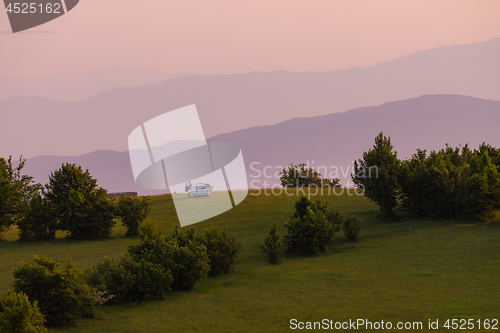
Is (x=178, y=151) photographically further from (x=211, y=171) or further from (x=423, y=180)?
(x=423, y=180)

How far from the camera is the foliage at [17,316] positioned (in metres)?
9.45

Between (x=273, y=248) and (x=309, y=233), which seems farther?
(x=309, y=233)

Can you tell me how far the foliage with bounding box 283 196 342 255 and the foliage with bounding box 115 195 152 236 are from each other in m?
12.0

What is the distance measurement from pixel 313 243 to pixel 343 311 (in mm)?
10031

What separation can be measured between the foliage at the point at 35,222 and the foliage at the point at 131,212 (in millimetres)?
4519

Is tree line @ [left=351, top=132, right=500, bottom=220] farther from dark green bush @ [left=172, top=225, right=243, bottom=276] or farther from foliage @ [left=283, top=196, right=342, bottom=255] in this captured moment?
dark green bush @ [left=172, top=225, right=243, bottom=276]

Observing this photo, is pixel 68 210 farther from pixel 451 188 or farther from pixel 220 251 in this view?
pixel 451 188

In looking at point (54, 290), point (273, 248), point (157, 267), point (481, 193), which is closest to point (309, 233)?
point (273, 248)

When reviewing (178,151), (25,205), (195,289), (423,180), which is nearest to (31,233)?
(25,205)

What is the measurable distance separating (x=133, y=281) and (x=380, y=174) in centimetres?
1987

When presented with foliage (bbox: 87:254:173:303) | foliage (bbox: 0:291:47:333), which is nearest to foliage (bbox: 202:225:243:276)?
foliage (bbox: 87:254:173:303)

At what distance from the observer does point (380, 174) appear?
1139 inches

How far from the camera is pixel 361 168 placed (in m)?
29.8

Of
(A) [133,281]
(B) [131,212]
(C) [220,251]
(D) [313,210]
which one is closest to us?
(A) [133,281]
